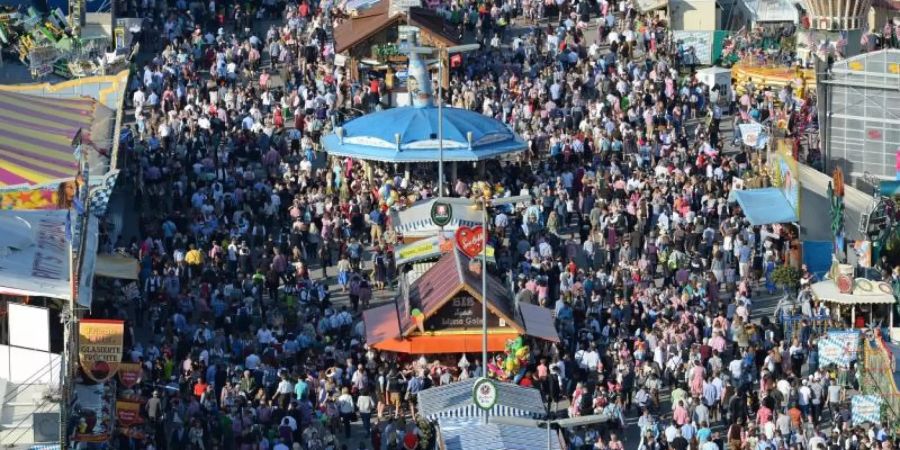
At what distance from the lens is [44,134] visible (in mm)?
63812

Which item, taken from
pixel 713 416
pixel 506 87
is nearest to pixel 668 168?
pixel 506 87

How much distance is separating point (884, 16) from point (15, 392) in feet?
132

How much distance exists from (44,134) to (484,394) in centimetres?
1890

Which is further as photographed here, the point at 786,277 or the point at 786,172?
the point at 786,172

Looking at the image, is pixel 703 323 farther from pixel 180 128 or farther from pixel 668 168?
pixel 180 128

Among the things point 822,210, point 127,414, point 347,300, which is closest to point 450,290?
point 347,300

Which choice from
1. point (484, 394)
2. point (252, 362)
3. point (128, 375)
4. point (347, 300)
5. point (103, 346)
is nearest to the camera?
point (484, 394)

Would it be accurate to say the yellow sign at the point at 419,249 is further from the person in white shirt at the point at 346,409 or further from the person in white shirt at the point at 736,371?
the person in white shirt at the point at 736,371

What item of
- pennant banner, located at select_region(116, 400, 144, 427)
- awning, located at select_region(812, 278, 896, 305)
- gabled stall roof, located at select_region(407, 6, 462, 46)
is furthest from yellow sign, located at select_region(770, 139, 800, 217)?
pennant banner, located at select_region(116, 400, 144, 427)

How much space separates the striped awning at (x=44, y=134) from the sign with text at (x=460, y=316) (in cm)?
807

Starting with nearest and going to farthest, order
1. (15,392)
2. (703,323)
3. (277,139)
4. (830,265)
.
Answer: (15,392) < (703,323) < (830,265) < (277,139)

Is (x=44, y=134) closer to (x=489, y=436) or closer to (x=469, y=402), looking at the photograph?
(x=469, y=402)

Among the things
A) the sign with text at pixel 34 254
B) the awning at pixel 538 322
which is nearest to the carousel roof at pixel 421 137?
the awning at pixel 538 322

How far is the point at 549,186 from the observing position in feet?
220
